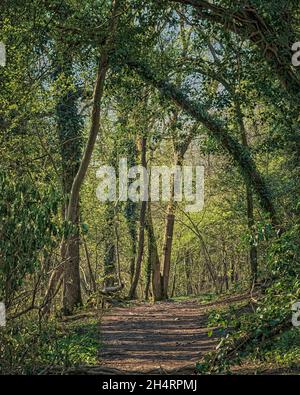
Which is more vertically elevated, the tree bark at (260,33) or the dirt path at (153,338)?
the tree bark at (260,33)

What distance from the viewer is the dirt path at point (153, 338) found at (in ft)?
36.9

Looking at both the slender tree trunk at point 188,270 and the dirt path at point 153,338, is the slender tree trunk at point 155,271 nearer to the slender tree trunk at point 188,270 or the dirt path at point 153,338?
the dirt path at point 153,338

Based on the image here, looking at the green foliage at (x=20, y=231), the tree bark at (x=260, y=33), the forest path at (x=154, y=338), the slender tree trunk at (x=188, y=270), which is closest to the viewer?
the green foliage at (x=20, y=231)

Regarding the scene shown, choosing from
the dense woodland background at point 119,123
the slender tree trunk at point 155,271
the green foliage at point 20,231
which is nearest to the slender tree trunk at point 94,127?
the dense woodland background at point 119,123

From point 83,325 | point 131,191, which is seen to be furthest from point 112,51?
point 131,191

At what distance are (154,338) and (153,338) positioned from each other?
0.09 feet

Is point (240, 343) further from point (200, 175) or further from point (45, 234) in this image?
point (200, 175)

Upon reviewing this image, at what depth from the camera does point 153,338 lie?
47.3 ft

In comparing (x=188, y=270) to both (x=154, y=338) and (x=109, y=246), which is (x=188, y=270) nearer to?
(x=109, y=246)

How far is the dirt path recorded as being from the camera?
443 inches

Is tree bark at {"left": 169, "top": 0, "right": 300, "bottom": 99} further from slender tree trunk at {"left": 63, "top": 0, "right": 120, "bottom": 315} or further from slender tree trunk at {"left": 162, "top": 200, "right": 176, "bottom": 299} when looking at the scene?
slender tree trunk at {"left": 162, "top": 200, "right": 176, "bottom": 299}

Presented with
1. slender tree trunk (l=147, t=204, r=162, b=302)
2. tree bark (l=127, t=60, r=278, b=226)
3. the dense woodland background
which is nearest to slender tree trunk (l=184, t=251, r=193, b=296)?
slender tree trunk (l=147, t=204, r=162, b=302)

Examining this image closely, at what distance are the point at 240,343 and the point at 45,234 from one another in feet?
12.1

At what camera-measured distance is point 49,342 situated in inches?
335
